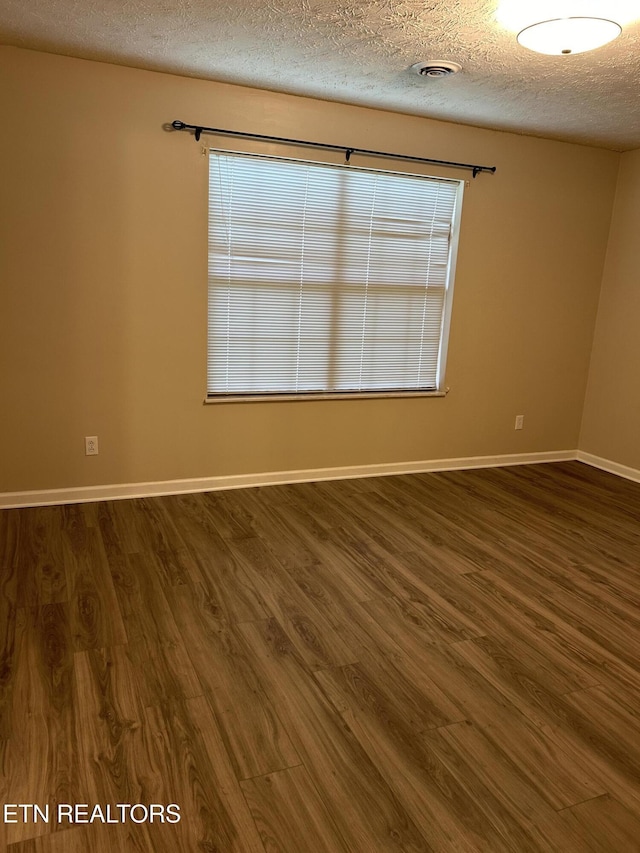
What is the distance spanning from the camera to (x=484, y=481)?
4.51 meters

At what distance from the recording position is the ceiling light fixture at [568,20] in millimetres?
2352

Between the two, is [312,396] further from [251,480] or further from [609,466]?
[609,466]

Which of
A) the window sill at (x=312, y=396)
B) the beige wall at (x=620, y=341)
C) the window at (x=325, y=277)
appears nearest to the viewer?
the window at (x=325, y=277)

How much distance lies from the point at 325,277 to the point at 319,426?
102cm

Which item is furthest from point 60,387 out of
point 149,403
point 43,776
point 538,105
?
point 538,105

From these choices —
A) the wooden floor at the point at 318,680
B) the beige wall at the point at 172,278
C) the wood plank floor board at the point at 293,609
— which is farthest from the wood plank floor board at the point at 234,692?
the beige wall at the point at 172,278

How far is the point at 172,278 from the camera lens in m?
3.68

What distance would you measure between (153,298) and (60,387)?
75 centimetres

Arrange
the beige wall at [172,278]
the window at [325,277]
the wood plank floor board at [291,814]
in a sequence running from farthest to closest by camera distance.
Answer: the window at [325,277], the beige wall at [172,278], the wood plank floor board at [291,814]

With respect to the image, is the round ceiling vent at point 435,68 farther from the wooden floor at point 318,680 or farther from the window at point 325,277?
the wooden floor at point 318,680

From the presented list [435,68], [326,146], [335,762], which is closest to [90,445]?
[326,146]

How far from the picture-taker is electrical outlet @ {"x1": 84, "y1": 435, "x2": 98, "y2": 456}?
3672 mm

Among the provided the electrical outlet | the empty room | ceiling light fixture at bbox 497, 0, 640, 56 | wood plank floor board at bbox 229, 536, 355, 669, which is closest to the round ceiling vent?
the empty room

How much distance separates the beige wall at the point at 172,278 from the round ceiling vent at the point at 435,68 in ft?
2.75
